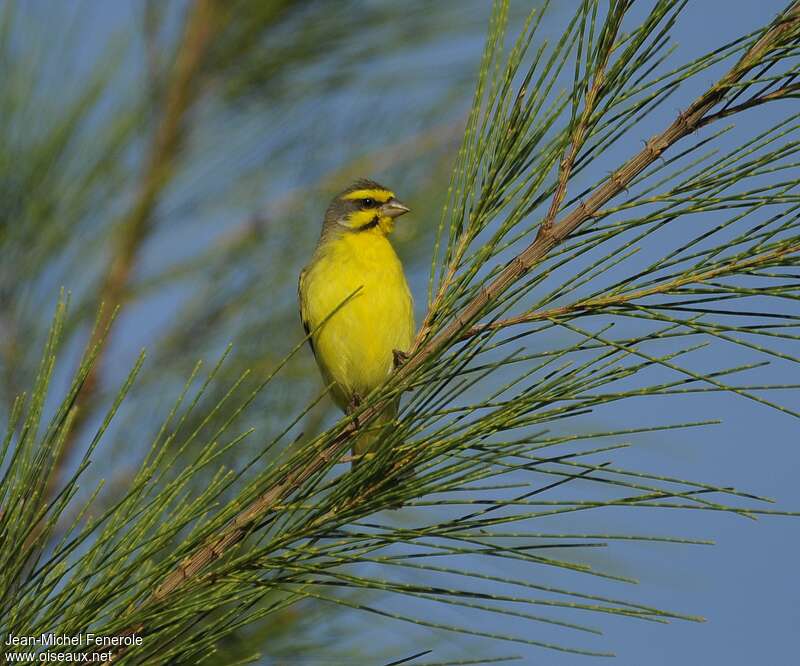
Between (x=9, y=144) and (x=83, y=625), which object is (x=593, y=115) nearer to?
(x=83, y=625)

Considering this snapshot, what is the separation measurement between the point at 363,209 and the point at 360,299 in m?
0.47

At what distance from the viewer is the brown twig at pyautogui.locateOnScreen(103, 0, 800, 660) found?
185cm

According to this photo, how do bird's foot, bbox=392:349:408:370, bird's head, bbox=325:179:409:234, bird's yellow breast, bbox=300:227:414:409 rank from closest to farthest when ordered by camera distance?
1. bird's foot, bbox=392:349:408:370
2. bird's yellow breast, bbox=300:227:414:409
3. bird's head, bbox=325:179:409:234

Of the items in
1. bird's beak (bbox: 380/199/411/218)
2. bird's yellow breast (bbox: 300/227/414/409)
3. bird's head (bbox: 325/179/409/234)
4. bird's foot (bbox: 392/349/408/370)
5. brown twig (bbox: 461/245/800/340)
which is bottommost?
brown twig (bbox: 461/245/800/340)

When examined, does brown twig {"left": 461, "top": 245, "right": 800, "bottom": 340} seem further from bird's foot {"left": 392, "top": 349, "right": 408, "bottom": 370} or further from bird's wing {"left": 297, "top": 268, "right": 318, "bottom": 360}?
bird's wing {"left": 297, "top": 268, "right": 318, "bottom": 360}

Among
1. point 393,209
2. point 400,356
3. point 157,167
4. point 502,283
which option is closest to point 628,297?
point 502,283

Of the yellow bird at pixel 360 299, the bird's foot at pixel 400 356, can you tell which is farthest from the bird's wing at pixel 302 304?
the bird's foot at pixel 400 356

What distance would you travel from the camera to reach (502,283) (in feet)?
6.48

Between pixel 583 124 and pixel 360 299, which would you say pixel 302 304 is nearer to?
pixel 360 299

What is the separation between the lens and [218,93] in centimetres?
346

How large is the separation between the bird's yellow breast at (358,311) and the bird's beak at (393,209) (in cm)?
11

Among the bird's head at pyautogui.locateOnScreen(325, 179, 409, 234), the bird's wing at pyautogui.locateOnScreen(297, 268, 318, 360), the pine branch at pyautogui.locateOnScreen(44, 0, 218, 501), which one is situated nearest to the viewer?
the pine branch at pyautogui.locateOnScreen(44, 0, 218, 501)

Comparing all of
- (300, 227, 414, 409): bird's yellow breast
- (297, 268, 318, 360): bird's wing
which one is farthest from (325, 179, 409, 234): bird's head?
(297, 268, 318, 360): bird's wing

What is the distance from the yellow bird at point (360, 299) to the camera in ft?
12.4
